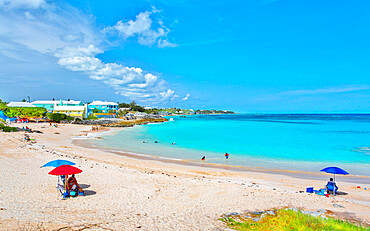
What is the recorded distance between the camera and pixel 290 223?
21.5 feet

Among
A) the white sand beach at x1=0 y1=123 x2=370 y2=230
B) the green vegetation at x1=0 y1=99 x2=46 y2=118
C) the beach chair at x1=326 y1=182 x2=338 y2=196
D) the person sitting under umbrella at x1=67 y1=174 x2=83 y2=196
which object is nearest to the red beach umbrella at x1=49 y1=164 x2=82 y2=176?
the person sitting under umbrella at x1=67 y1=174 x2=83 y2=196

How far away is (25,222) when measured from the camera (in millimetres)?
6125

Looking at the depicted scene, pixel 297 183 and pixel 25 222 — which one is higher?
pixel 25 222

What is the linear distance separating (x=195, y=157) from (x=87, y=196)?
14.4m

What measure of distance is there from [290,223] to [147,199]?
5906 millimetres

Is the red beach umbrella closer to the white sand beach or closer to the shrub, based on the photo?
the white sand beach

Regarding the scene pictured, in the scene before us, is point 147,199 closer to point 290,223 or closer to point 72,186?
point 72,186

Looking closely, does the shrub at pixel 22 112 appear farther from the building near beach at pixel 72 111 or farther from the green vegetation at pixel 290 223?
the green vegetation at pixel 290 223

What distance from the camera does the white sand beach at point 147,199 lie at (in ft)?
22.3

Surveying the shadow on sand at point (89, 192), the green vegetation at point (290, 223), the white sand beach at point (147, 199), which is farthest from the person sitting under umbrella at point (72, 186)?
the green vegetation at point (290, 223)

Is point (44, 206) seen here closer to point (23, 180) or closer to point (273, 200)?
point (23, 180)

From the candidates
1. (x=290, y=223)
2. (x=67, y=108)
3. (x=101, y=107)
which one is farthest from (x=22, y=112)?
(x=290, y=223)

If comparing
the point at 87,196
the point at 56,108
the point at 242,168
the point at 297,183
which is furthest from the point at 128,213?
the point at 56,108

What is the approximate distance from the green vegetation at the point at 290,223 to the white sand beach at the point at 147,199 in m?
0.73
